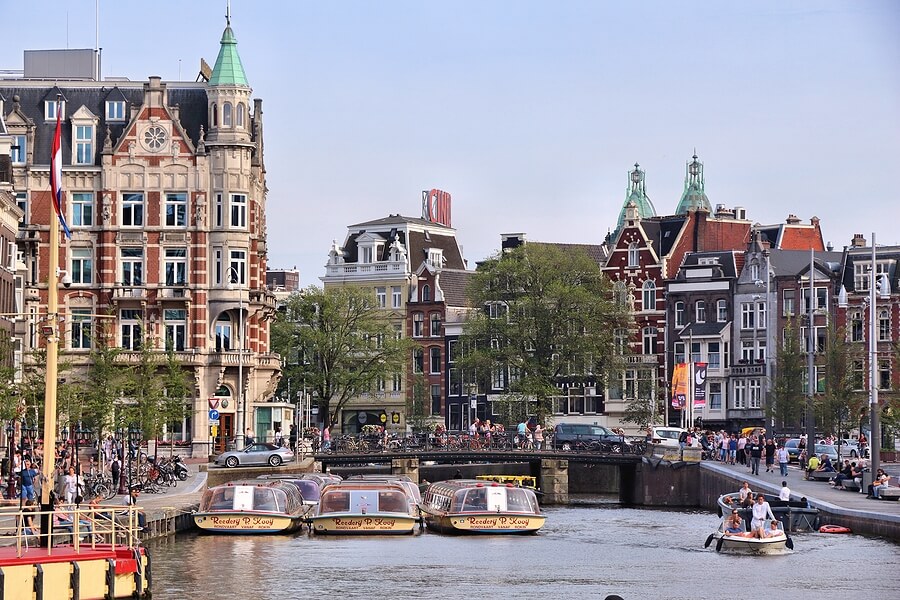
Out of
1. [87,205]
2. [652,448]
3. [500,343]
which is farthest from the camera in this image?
[500,343]

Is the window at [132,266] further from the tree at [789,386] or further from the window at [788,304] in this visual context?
the window at [788,304]

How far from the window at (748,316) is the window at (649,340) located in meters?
6.61

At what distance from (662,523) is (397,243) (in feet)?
255

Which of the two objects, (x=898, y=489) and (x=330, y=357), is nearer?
(x=898, y=489)

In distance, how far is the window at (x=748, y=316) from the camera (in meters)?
138

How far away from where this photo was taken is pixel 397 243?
513ft

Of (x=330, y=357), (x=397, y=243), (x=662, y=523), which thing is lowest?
(x=662, y=523)

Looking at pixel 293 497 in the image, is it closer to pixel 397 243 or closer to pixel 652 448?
pixel 652 448

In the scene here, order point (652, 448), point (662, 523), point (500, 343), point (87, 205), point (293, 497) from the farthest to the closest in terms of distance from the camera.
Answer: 1. point (500, 343)
2. point (87, 205)
3. point (652, 448)
4. point (662, 523)
5. point (293, 497)

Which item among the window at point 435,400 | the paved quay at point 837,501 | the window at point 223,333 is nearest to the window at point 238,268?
the window at point 223,333

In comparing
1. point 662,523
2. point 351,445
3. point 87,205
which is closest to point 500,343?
point 351,445

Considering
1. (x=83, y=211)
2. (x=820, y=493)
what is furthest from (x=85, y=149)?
(x=820, y=493)

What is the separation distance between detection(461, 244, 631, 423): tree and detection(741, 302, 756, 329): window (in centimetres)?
1061

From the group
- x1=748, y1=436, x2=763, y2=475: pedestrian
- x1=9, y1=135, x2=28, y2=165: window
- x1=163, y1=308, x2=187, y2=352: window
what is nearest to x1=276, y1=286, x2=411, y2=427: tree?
x1=163, y1=308, x2=187, y2=352: window
